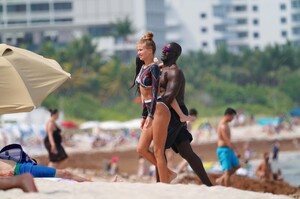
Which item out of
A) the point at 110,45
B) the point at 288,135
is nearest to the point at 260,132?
the point at 288,135

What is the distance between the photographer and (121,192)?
31.4ft

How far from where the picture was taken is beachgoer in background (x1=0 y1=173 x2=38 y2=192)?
9195 millimetres

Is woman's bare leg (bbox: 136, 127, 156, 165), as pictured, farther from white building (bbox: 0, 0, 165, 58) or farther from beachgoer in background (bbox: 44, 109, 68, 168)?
white building (bbox: 0, 0, 165, 58)

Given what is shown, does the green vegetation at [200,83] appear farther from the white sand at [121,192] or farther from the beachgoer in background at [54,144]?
the white sand at [121,192]

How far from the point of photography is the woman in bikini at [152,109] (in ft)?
36.8

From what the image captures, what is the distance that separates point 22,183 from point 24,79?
210 cm

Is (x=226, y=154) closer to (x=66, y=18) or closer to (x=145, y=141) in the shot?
(x=145, y=141)

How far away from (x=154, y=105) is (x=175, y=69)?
1.45ft

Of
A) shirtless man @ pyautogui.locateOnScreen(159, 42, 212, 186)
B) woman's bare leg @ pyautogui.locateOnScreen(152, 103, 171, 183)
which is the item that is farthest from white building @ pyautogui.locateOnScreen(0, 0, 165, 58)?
woman's bare leg @ pyautogui.locateOnScreen(152, 103, 171, 183)

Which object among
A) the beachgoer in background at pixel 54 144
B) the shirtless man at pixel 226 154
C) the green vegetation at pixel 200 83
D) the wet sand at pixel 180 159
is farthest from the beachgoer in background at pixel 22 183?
the green vegetation at pixel 200 83

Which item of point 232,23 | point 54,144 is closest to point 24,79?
point 54,144

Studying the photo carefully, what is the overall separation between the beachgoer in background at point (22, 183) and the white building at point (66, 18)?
10611 cm

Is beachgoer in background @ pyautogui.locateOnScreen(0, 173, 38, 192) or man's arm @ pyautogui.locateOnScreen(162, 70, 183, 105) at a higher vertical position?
man's arm @ pyautogui.locateOnScreen(162, 70, 183, 105)

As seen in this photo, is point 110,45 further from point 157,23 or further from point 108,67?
point 108,67
